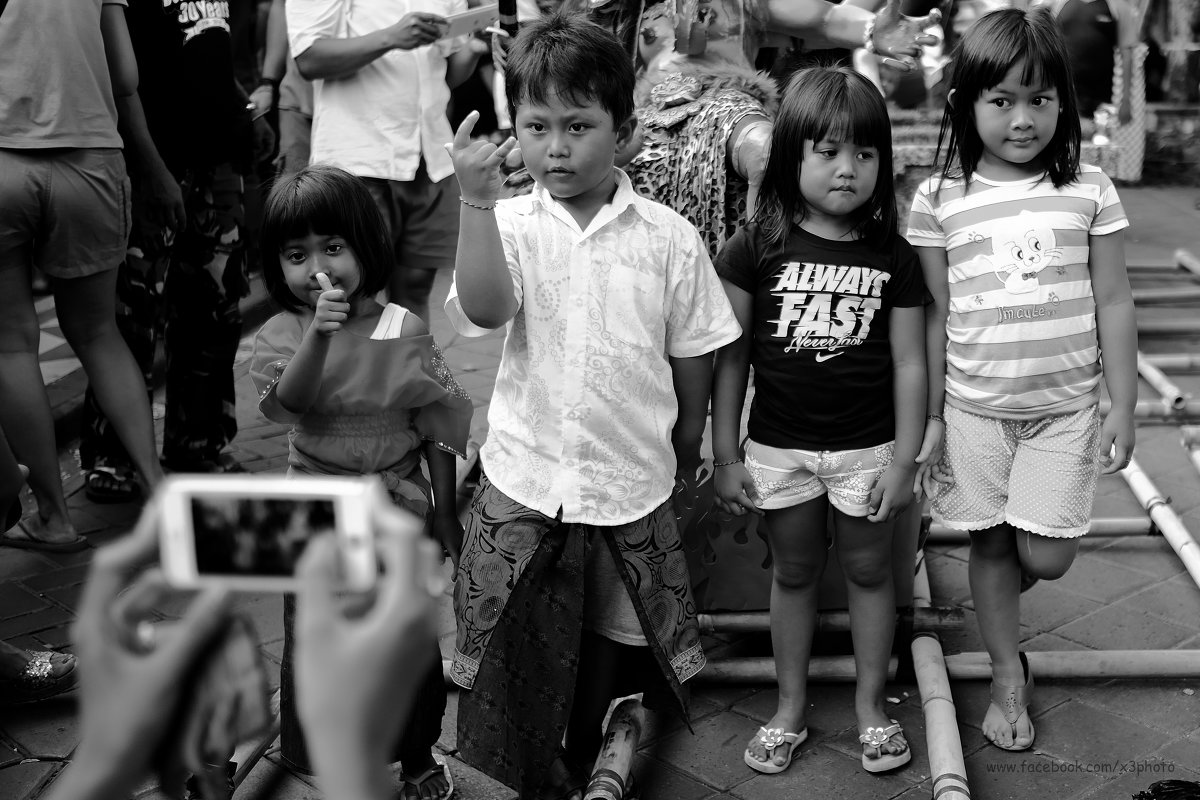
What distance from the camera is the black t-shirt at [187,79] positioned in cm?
375

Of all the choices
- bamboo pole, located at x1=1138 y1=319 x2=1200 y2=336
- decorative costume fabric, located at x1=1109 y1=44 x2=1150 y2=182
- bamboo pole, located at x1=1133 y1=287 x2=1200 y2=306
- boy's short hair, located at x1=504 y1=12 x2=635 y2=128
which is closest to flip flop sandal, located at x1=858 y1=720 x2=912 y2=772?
boy's short hair, located at x1=504 y1=12 x2=635 y2=128

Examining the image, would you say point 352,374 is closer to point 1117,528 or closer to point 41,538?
point 41,538

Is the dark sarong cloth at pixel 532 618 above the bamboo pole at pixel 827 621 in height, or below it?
above

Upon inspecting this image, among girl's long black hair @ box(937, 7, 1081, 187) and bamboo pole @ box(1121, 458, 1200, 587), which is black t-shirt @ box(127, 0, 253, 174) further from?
bamboo pole @ box(1121, 458, 1200, 587)

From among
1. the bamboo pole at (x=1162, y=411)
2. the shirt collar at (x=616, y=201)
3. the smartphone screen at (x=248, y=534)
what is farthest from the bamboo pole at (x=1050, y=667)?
the smartphone screen at (x=248, y=534)

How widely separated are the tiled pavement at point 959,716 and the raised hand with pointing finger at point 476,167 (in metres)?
1.23

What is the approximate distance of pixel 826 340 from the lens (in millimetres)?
2443

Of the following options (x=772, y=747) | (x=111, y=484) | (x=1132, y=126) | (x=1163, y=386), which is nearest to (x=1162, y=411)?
(x=1163, y=386)

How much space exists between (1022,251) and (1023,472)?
1.40 ft

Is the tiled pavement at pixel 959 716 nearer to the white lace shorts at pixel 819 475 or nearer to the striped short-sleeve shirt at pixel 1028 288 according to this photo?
the white lace shorts at pixel 819 475

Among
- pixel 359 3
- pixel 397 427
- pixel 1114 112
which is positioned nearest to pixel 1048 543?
pixel 397 427

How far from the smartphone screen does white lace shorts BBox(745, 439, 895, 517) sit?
171 cm

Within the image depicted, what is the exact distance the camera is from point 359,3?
12.6 feet

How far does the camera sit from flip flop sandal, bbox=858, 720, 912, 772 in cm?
254
